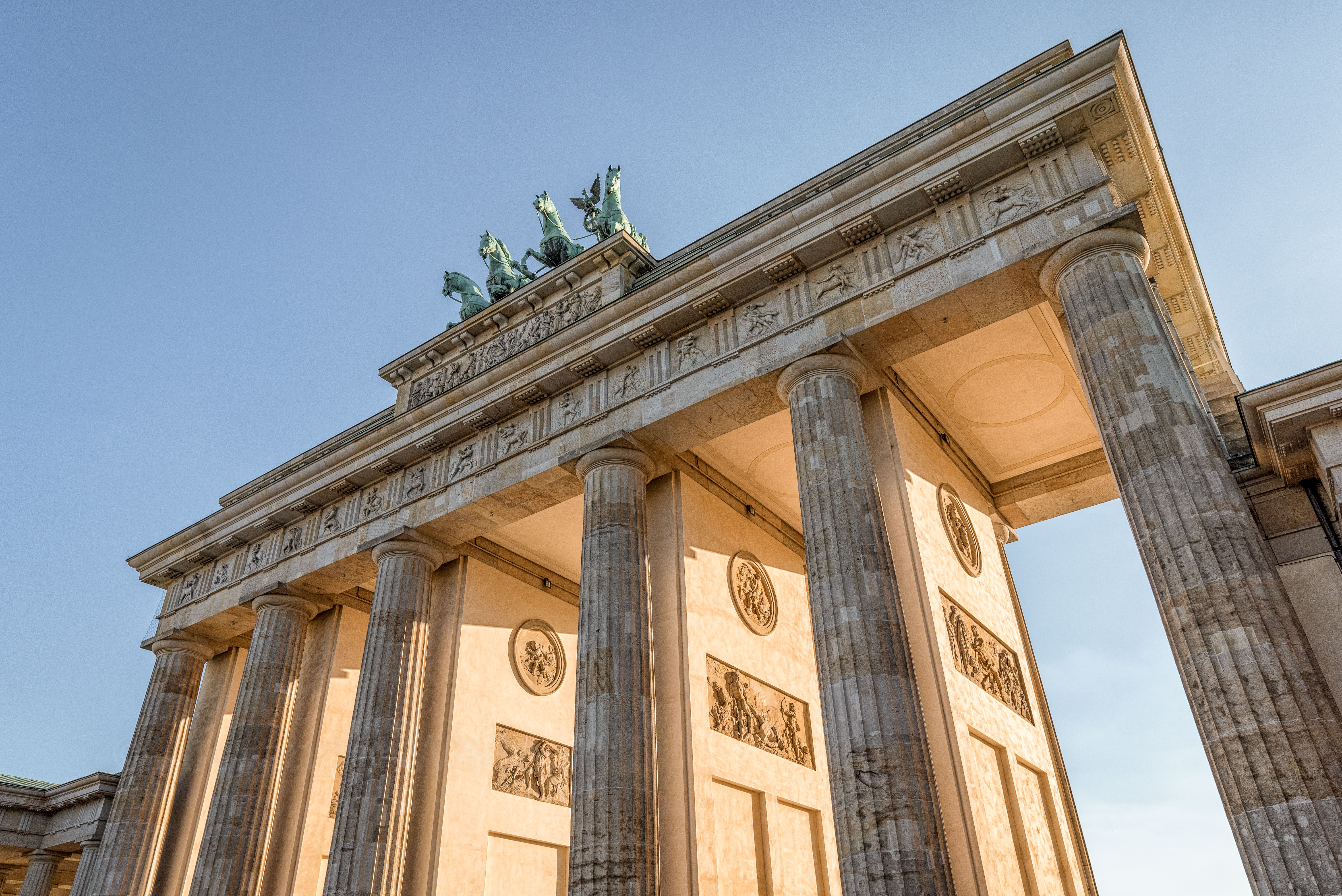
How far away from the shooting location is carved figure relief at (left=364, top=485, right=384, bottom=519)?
18.2m

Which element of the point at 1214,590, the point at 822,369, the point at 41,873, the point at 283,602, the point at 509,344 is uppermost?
the point at 509,344

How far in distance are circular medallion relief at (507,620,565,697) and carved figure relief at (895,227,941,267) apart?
11.0m

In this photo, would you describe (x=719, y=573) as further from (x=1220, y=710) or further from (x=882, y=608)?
(x=1220, y=710)

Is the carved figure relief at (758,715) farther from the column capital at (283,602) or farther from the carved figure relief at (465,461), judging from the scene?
the column capital at (283,602)

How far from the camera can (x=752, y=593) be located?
1639 cm

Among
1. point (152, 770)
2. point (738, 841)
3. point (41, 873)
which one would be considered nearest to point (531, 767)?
point (738, 841)

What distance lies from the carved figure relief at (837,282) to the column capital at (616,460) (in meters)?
3.77

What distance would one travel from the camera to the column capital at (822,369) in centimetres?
1309

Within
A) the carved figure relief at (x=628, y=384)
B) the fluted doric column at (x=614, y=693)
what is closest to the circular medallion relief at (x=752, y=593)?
the fluted doric column at (x=614, y=693)

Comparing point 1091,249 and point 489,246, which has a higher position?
point 489,246

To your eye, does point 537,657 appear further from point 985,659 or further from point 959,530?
point 985,659

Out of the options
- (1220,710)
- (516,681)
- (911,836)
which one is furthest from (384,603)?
(1220,710)

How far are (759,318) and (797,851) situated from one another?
338 inches

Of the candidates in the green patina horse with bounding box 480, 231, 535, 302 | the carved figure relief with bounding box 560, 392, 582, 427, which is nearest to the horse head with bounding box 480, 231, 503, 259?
the green patina horse with bounding box 480, 231, 535, 302
